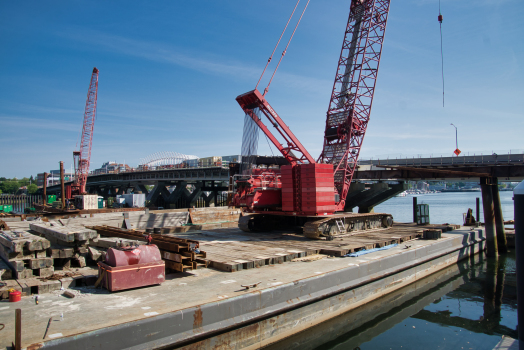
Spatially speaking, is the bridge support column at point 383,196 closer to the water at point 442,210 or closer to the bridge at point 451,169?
the bridge at point 451,169

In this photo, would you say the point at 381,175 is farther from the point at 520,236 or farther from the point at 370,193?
the point at 520,236

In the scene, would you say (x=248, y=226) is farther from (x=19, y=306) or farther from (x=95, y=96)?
(x=95, y=96)

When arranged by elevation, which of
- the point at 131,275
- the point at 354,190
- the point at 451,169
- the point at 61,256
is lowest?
the point at 131,275

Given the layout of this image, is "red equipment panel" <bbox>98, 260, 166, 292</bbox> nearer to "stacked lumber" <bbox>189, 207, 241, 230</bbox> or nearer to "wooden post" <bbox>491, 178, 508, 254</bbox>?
"stacked lumber" <bbox>189, 207, 241, 230</bbox>

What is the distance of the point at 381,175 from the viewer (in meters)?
35.4

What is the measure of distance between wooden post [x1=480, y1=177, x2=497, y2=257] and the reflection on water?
215 inches

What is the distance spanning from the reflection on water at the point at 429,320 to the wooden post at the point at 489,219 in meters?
5.46

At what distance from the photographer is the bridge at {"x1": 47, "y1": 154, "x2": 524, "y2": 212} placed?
2538cm

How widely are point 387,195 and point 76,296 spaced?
35735mm

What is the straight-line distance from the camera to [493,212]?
886 inches

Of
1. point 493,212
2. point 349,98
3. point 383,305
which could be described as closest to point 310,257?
point 383,305

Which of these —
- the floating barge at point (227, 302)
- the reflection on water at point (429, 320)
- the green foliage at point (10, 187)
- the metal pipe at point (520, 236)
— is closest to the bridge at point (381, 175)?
the reflection on water at point (429, 320)

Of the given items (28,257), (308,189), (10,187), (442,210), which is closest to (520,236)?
(28,257)

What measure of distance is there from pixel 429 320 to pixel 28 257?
41.7ft
